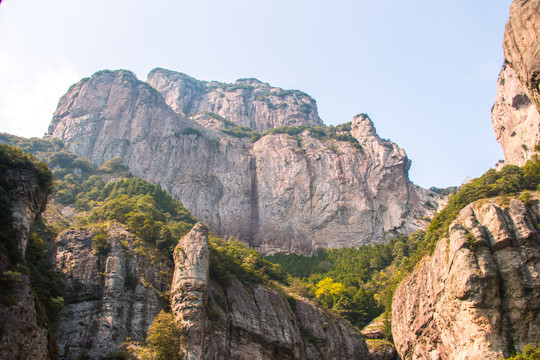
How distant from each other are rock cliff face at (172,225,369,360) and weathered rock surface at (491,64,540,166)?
130 ft

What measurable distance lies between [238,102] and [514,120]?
80.6 meters

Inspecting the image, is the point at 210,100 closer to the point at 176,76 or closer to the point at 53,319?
the point at 176,76

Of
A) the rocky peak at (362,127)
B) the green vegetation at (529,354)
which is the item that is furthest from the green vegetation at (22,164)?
the rocky peak at (362,127)

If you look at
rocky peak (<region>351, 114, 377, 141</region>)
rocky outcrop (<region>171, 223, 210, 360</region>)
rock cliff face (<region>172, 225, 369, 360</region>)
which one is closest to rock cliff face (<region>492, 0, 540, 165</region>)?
Result: rocky outcrop (<region>171, 223, 210, 360</region>)

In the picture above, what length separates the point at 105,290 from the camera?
2750cm

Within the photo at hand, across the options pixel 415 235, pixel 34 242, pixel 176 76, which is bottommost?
pixel 34 242

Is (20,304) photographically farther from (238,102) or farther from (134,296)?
(238,102)

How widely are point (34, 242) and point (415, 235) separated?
5265cm

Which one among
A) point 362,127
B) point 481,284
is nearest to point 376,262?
point 481,284

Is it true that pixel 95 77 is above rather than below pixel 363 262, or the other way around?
above

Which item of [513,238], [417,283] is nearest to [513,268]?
[513,238]

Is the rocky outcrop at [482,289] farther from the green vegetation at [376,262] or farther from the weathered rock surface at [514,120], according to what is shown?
the weathered rock surface at [514,120]

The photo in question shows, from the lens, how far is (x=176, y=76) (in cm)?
13762

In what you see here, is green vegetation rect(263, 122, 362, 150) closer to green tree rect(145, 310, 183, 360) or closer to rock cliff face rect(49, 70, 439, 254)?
rock cliff face rect(49, 70, 439, 254)
